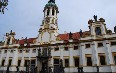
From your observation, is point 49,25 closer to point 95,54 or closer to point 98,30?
point 98,30

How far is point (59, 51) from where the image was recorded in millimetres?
38406

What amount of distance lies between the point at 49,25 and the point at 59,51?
874 cm

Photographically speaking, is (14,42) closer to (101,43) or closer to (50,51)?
(50,51)

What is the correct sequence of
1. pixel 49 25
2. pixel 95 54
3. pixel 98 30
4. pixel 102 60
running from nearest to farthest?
pixel 102 60, pixel 95 54, pixel 98 30, pixel 49 25

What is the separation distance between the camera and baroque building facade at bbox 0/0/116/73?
3297cm

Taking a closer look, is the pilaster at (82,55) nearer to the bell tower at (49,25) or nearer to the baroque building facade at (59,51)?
the baroque building facade at (59,51)

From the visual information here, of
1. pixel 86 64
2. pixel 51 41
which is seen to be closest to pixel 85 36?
pixel 86 64

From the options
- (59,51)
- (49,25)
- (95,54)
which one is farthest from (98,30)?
(49,25)

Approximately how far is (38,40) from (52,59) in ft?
23.2

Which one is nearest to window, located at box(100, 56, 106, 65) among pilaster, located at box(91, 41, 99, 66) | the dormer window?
pilaster, located at box(91, 41, 99, 66)

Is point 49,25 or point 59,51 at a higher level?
point 49,25

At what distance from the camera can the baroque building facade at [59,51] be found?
32969 mm

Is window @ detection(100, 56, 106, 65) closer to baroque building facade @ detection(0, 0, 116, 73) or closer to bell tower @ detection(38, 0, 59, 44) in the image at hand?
baroque building facade @ detection(0, 0, 116, 73)

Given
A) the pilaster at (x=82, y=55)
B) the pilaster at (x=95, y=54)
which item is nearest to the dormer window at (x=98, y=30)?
the pilaster at (x=95, y=54)
